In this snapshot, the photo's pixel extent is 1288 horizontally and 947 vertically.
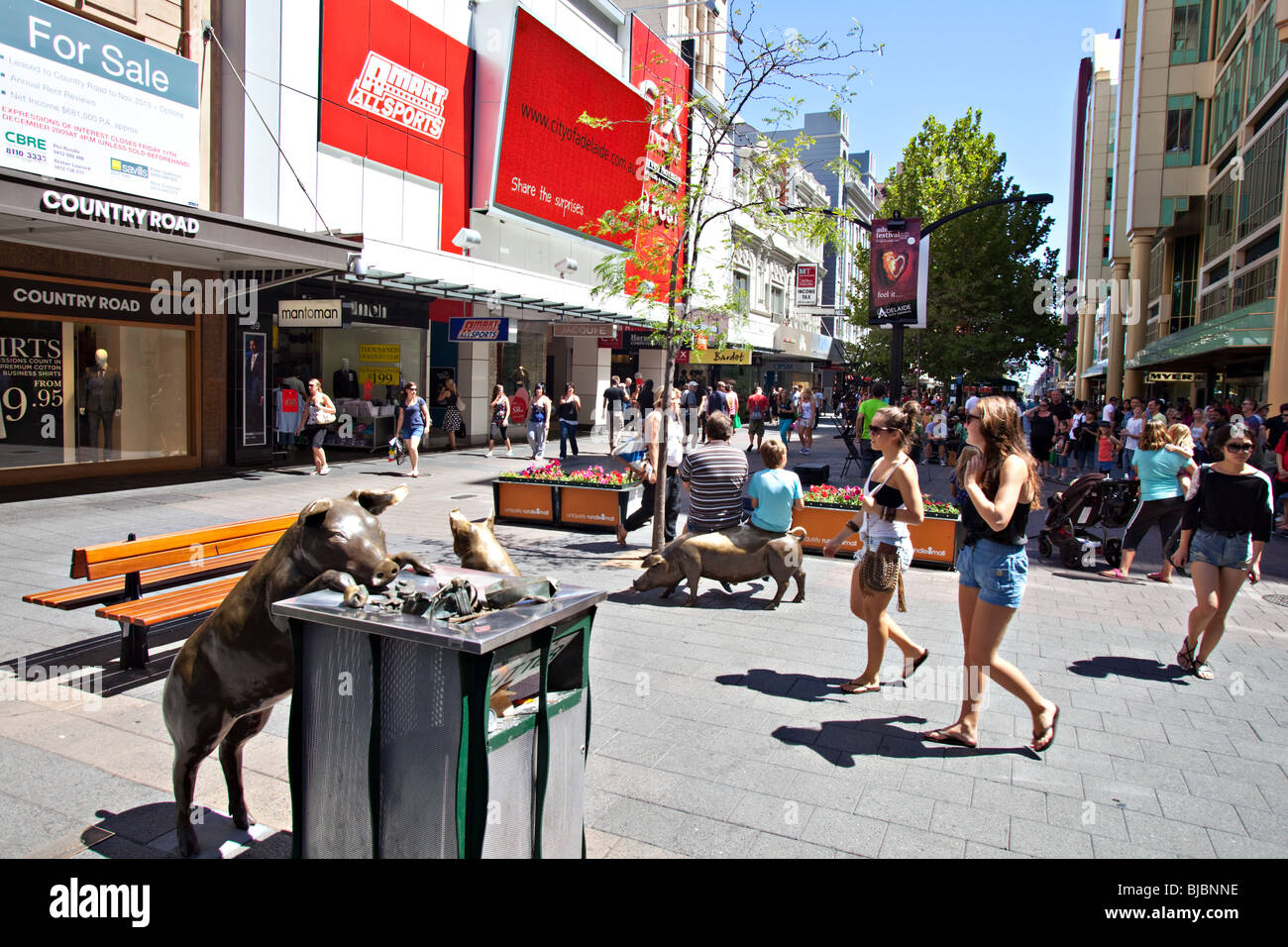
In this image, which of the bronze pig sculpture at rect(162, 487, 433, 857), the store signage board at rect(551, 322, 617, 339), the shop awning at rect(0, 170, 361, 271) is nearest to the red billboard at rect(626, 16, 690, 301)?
the shop awning at rect(0, 170, 361, 271)

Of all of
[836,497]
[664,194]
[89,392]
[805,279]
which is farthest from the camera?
[805,279]

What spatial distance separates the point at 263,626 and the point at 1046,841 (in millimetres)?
3276

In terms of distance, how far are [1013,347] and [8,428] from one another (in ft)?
118

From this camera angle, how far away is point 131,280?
14320 millimetres

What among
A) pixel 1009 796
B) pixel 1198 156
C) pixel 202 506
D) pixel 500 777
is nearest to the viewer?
pixel 500 777

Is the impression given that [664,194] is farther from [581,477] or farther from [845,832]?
[845,832]

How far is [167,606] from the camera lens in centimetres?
547

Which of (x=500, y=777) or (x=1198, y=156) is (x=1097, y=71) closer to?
(x=1198, y=156)

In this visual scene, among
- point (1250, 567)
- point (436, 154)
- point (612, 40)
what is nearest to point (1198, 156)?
point (612, 40)

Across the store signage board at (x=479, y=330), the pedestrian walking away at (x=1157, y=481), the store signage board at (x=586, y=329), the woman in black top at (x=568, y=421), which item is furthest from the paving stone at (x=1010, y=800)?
the store signage board at (x=586, y=329)

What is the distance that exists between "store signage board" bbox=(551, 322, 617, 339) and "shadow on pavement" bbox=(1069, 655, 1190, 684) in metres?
17.8

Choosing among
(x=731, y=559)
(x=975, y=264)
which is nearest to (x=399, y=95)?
(x=731, y=559)

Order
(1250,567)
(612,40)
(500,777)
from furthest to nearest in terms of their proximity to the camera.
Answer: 1. (612,40)
2. (1250,567)
3. (500,777)

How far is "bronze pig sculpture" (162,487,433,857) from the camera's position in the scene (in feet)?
9.61
